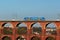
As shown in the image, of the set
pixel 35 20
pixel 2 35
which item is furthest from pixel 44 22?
pixel 2 35

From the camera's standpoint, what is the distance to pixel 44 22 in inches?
2095

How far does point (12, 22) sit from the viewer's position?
56.9 meters

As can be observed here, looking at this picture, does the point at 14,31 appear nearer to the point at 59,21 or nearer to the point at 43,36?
the point at 43,36

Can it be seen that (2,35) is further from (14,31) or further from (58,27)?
(58,27)

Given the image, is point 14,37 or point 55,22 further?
point 14,37

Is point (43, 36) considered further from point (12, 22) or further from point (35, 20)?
point (12, 22)

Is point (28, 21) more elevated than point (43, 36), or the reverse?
point (28, 21)

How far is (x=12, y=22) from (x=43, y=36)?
31.7 feet

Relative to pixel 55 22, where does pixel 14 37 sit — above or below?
below

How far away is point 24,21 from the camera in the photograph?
55.4 meters

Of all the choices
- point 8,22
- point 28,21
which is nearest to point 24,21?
point 28,21

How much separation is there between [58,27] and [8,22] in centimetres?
1400

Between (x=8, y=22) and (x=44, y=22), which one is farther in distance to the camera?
(x=8, y=22)

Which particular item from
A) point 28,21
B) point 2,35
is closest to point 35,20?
point 28,21
